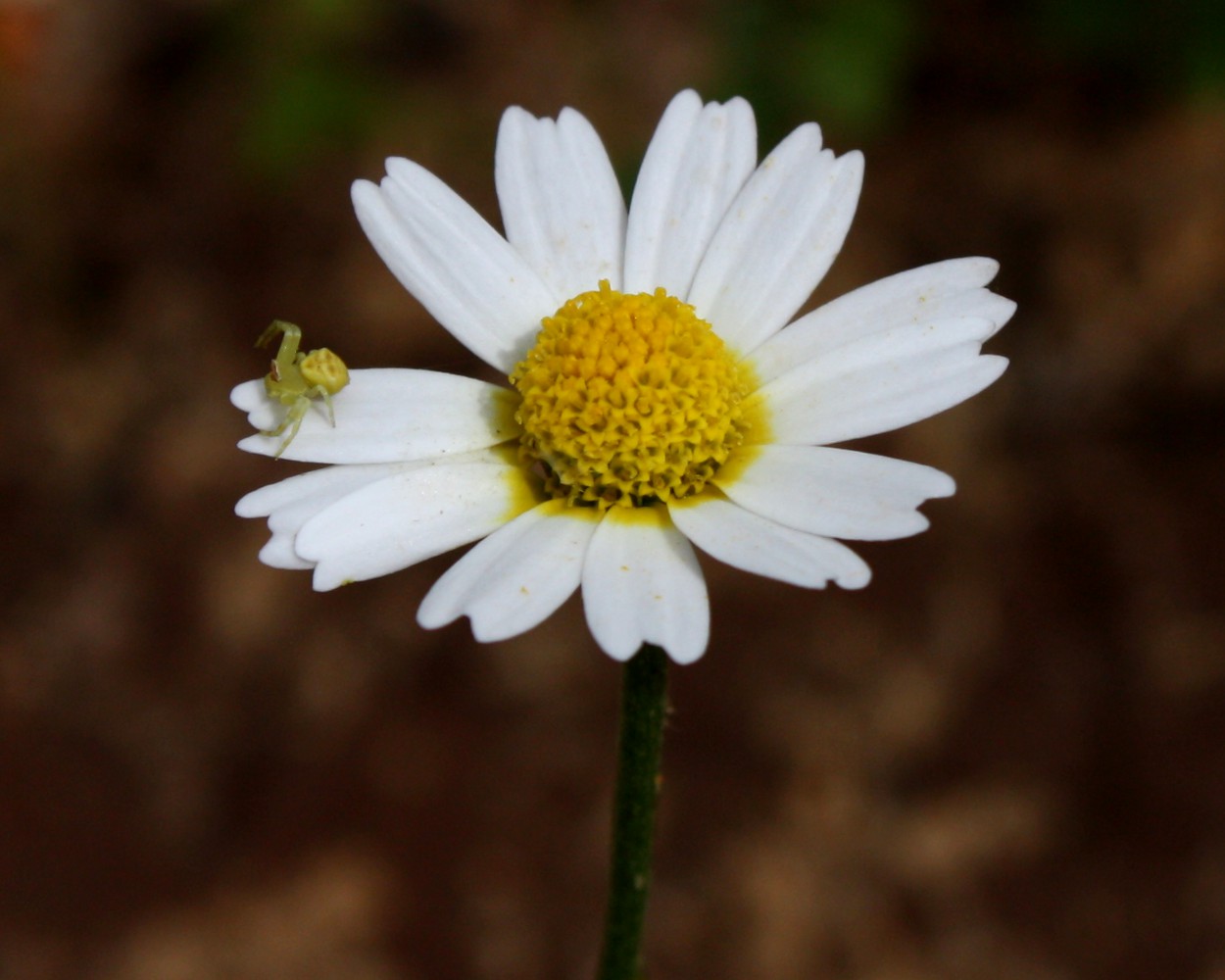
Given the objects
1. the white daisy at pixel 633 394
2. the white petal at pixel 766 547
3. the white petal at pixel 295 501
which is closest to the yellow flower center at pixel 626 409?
the white daisy at pixel 633 394

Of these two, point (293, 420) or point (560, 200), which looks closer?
point (293, 420)

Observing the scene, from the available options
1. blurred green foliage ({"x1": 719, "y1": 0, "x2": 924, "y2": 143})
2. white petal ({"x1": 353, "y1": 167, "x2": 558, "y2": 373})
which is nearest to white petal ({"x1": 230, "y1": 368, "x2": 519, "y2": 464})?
white petal ({"x1": 353, "y1": 167, "x2": 558, "y2": 373})

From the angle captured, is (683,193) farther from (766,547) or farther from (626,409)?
(766,547)

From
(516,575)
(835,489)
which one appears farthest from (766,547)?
(516,575)

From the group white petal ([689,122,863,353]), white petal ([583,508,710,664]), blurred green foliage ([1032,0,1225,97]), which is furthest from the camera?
blurred green foliage ([1032,0,1225,97])

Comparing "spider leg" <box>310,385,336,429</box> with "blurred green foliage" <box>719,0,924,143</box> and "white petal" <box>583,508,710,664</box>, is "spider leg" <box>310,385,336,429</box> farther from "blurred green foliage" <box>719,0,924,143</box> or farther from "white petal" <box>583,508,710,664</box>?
"blurred green foliage" <box>719,0,924,143</box>

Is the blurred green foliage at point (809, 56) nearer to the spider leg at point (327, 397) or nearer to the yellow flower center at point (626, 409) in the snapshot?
the yellow flower center at point (626, 409)
